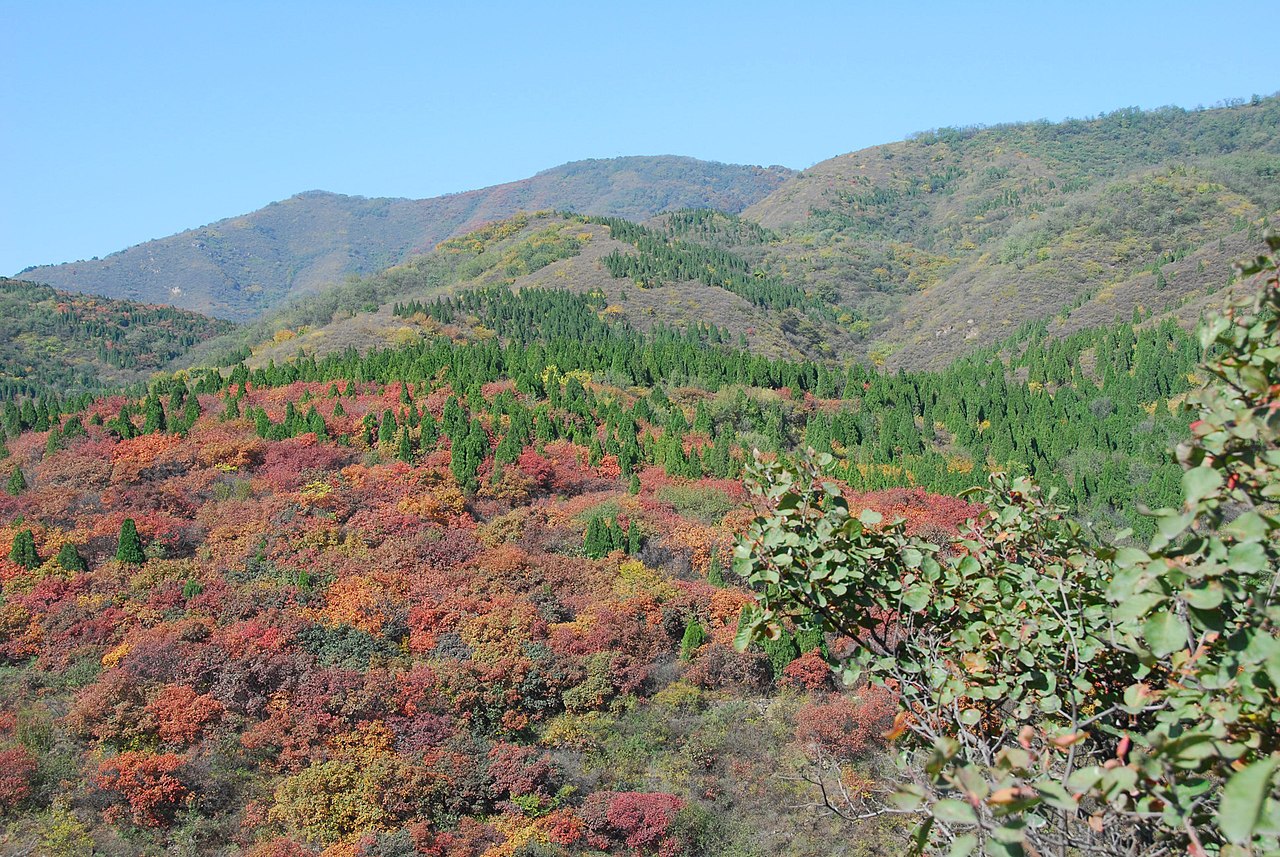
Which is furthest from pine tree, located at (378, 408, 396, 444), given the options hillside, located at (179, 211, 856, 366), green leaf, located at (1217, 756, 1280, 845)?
green leaf, located at (1217, 756, 1280, 845)

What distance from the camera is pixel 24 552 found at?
93.2ft

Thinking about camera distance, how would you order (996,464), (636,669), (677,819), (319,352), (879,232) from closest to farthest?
(677,819) → (636,669) → (996,464) → (319,352) → (879,232)

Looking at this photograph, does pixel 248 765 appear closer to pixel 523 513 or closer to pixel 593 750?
pixel 593 750

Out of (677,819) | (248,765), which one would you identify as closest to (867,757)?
(677,819)

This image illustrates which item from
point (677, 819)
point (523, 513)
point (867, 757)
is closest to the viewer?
point (677, 819)

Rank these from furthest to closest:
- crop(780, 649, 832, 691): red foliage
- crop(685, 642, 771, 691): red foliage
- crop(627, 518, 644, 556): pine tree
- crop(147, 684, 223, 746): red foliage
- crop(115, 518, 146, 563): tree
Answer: crop(627, 518, 644, 556): pine tree
crop(115, 518, 146, 563): tree
crop(780, 649, 832, 691): red foliage
crop(685, 642, 771, 691): red foliage
crop(147, 684, 223, 746): red foliage

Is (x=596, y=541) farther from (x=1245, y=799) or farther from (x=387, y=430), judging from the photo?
(x=1245, y=799)

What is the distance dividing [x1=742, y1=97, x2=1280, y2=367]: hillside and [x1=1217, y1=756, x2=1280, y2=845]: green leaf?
82.7 m

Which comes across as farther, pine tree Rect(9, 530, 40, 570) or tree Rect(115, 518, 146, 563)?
tree Rect(115, 518, 146, 563)

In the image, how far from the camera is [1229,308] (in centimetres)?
405

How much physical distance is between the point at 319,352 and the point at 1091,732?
71.5 metres

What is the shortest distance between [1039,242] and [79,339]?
117 meters

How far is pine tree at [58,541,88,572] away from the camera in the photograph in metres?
28.5

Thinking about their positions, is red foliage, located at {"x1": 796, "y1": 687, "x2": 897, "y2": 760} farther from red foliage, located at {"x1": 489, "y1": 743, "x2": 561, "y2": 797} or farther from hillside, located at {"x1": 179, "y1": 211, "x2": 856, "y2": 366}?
hillside, located at {"x1": 179, "y1": 211, "x2": 856, "y2": 366}
